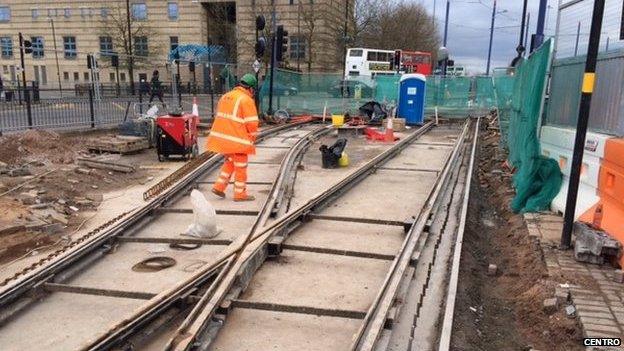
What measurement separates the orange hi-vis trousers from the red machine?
4.14 metres

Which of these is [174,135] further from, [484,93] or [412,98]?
[484,93]

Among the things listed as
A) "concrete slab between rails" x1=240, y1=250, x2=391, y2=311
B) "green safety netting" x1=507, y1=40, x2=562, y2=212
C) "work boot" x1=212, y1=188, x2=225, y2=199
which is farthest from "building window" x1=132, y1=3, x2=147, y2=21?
"concrete slab between rails" x1=240, y1=250, x2=391, y2=311

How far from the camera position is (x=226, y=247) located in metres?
6.16

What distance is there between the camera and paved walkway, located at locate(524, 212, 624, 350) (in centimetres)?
425

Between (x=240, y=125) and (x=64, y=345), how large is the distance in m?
4.71

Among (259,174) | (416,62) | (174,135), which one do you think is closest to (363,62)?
(416,62)

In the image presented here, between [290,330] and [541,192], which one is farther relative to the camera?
[541,192]

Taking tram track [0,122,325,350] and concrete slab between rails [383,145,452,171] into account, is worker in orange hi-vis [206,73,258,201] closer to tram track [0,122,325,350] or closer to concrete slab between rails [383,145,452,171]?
tram track [0,122,325,350]

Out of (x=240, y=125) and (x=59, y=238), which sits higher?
(x=240, y=125)

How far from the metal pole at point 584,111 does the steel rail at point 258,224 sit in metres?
3.61

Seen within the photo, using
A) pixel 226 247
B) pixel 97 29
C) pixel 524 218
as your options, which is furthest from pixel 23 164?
pixel 97 29

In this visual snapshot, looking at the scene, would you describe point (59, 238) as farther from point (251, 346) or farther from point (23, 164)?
point (23, 164)

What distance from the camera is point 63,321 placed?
4484 millimetres

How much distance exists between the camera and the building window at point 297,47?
1994 inches
